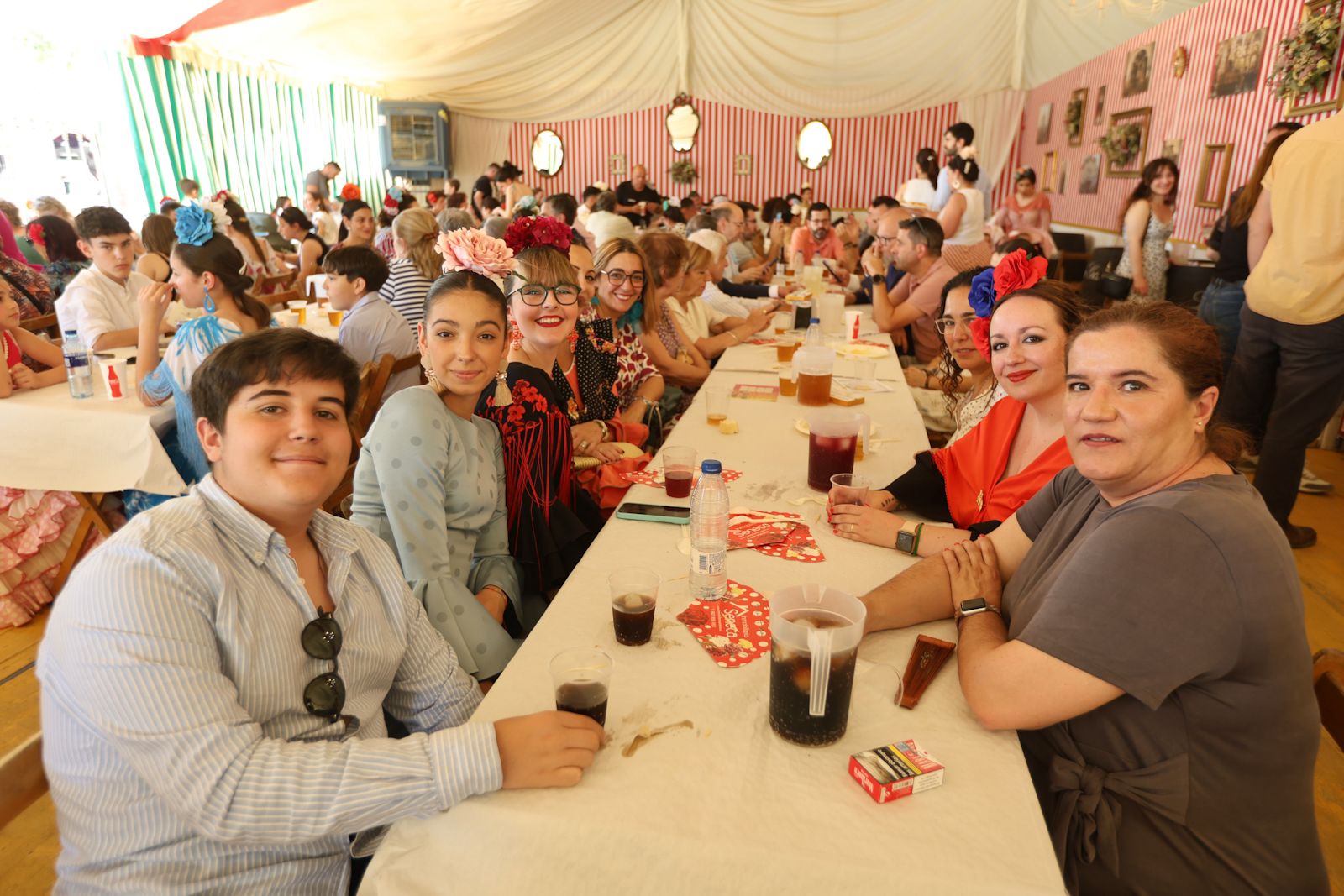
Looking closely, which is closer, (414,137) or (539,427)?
(539,427)

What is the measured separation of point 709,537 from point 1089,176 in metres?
9.69

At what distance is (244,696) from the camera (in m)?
1.13

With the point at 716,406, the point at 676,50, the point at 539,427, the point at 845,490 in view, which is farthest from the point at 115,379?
the point at 676,50

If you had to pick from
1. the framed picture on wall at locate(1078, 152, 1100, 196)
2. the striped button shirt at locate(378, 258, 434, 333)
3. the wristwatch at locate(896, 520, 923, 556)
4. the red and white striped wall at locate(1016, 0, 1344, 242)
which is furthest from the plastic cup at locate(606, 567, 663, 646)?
the framed picture on wall at locate(1078, 152, 1100, 196)

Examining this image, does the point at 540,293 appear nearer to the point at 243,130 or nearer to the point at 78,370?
the point at 78,370

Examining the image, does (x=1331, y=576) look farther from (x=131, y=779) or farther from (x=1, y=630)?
(x=1, y=630)

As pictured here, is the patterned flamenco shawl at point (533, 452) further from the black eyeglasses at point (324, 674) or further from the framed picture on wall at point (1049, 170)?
the framed picture on wall at point (1049, 170)

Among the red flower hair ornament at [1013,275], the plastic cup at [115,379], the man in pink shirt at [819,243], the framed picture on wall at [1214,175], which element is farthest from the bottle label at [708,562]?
the man in pink shirt at [819,243]

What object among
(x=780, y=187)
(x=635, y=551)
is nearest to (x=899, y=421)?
(x=635, y=551)

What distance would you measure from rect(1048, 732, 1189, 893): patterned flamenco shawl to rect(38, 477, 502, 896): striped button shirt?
0.86 meters

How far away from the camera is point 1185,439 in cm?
125

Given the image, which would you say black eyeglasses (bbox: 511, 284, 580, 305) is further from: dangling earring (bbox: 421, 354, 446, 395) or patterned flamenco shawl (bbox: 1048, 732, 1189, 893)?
patterned flamenco shawl (bbox: 1048, 732, 1189, 893)

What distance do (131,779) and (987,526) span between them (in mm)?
1681

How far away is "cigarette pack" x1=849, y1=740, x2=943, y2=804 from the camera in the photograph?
104 cm
